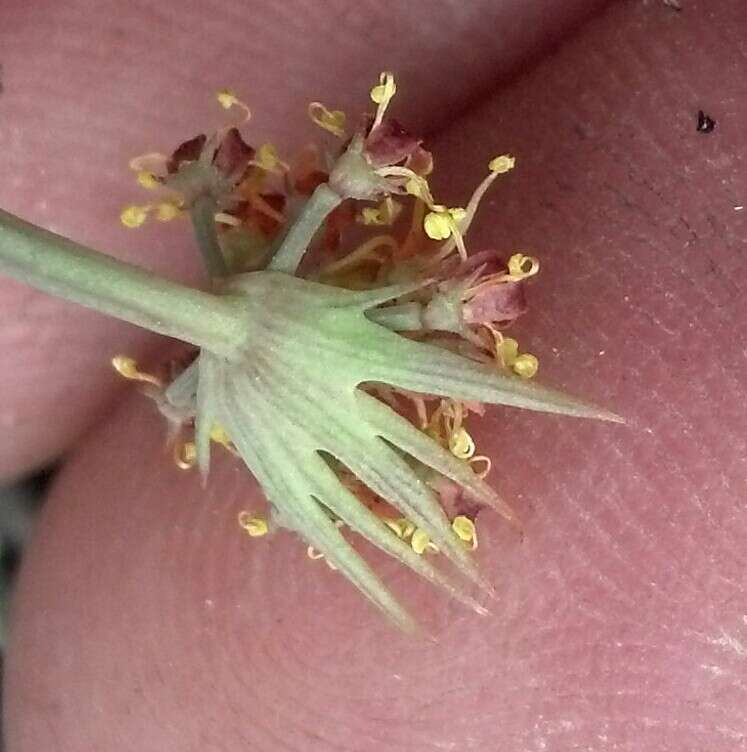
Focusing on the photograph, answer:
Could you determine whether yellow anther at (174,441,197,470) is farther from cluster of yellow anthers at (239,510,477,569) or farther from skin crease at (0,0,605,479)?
skin crease at (0,0,605,479)

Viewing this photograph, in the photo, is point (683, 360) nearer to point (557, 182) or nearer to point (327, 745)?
point (557, 182)

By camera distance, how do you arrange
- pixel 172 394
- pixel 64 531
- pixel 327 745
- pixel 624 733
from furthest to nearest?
pixel 64 531 → pixel 327 745 → pixel 624 733 → pixel 172 394

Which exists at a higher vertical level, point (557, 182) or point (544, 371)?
point (557, 182)

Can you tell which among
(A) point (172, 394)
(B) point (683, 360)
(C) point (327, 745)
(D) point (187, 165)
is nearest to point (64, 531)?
(C) point (327, 745)

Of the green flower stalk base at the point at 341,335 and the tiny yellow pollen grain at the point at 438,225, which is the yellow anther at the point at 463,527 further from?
the tiny yellow pollen grain at the point at 438,225

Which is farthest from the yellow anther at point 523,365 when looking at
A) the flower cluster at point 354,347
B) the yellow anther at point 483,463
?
the yellow anther at point 483,463

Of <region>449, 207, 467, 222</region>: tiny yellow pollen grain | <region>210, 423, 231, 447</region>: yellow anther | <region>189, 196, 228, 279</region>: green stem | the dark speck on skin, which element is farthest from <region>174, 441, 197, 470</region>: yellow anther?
the dark speck on skin
